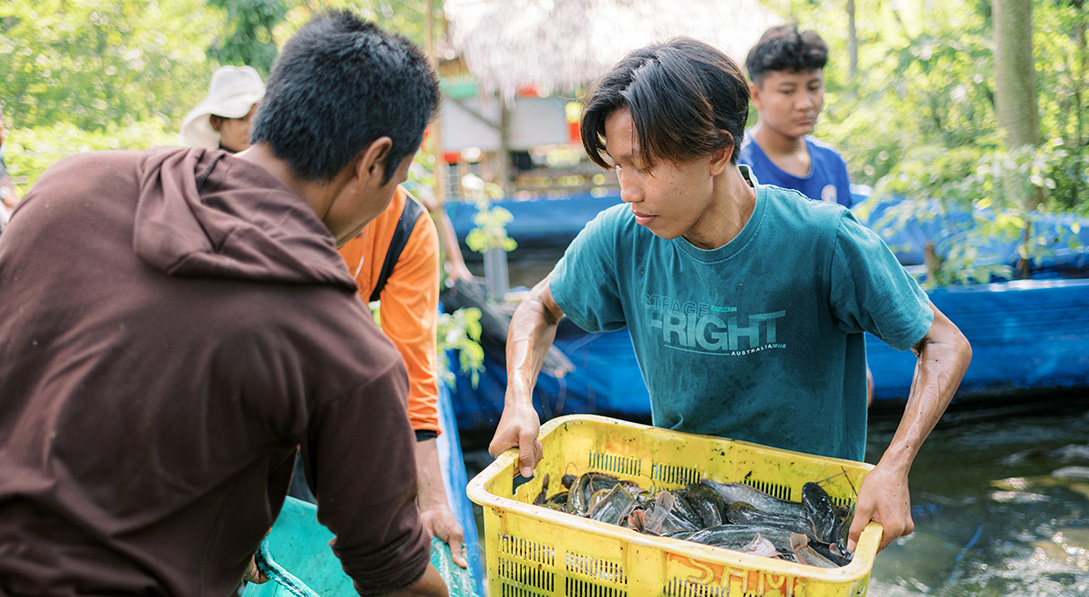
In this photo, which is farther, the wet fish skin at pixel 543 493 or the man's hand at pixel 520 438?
the wet fish skin at pixel 543 493

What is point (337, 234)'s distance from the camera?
1.25 metres

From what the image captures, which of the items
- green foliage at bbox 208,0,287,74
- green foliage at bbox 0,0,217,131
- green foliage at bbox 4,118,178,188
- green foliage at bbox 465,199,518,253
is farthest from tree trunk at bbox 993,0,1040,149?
green foliage at bbox 0,0,217,131

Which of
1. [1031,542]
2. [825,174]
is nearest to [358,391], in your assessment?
[825,174]

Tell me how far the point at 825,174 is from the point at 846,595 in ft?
8.19

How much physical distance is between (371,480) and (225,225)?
412mm

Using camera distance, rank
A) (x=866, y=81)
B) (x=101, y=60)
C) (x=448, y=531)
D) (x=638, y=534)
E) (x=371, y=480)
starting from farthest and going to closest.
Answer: (x=866, y=81), (x=101, y=60), (x=448, y=531), (x=638, y=534), (x=371, y=480)

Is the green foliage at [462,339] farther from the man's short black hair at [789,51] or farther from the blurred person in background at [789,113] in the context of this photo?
the man's short black hair at [789,51]

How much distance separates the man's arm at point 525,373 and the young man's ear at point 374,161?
0.73 m

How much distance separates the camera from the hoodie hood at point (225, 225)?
3.04 feet

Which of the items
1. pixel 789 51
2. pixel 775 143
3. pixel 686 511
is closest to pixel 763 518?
pixel 686 511

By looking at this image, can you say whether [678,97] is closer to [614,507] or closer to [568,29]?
[614,507]

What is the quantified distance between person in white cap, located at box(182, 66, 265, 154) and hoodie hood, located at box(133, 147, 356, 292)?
1.87 meters

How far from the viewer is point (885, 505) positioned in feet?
4.73

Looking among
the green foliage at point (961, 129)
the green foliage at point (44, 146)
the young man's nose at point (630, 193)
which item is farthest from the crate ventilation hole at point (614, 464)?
the green foliage at point (961, 129)
